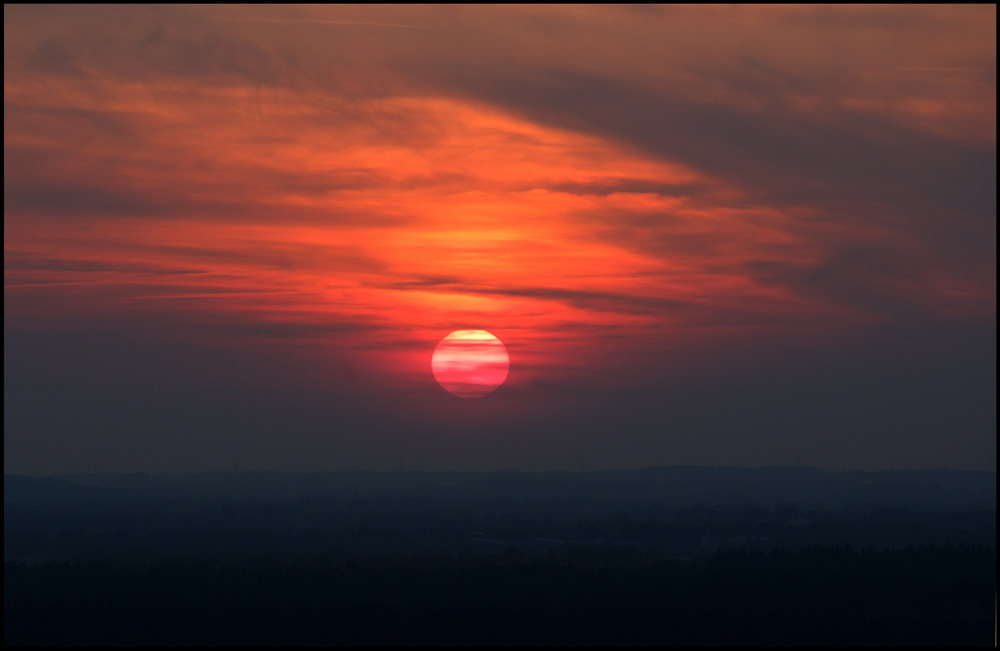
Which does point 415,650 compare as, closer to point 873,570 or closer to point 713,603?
point 713,603

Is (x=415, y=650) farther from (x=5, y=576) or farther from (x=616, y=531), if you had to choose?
(x=616, y=531)

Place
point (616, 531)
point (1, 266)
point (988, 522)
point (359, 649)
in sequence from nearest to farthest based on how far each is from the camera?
point (1, 266) → point (359, 649) → point (616, 531) → point (988, 522)

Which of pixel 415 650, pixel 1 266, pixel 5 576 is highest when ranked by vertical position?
pixel 1 266

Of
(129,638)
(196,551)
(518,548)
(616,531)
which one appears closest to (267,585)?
(129,638)

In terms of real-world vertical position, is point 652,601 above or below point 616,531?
below

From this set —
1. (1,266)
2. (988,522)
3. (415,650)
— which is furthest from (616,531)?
(1,266)

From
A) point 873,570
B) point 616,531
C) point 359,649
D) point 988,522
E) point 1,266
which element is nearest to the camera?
point 1,266

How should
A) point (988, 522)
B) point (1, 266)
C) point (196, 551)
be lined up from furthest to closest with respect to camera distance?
1. point (988, 522)
2. point (196, 551)
3. point (1, 266)

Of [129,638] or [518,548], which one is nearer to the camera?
[129,638]

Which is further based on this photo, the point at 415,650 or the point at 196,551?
the point at 196,551
